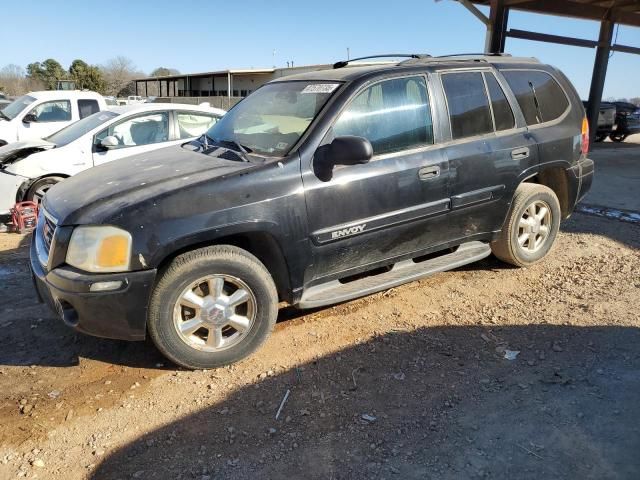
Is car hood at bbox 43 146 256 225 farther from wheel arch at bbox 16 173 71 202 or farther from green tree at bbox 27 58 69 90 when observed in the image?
green tree at bbox 27 58 69 90

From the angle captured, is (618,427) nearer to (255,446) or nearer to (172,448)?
(255,446)

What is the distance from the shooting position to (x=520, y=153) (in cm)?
441

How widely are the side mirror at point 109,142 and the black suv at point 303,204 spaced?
10.9 feet

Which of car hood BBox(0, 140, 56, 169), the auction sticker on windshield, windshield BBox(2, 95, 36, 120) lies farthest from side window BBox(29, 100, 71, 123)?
A: the auction sticker on windshield

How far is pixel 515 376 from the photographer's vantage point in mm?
3129

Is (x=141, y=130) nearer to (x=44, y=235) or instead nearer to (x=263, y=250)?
(x=44, y=235)

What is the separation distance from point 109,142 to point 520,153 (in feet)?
17.6

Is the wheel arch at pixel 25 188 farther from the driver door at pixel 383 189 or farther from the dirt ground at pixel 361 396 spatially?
the driver door at pixel 383 189

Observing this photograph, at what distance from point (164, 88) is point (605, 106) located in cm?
4844

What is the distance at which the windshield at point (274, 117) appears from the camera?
361 cm

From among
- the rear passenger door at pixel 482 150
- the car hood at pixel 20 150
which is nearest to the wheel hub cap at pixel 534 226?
the rear passenger door at pixel 482 150

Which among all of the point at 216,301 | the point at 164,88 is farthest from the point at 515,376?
the point at 164,88

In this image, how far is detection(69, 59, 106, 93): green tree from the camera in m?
53.5

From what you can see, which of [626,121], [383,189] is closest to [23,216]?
[383,189]
